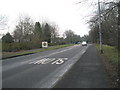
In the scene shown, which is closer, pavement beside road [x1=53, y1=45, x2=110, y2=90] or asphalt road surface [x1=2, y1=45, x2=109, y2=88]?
pavement beside road [x1=53, y1=45, x2=110, y2=90]

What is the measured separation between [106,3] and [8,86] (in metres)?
8.15

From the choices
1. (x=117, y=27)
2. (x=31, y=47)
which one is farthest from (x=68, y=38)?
(x=117, y=27)

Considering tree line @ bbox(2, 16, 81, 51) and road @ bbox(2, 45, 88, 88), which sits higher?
tree line @ bbox(2, 16, 81, 51)

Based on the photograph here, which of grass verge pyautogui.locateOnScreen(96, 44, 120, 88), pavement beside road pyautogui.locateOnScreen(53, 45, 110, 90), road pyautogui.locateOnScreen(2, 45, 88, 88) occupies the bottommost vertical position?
road pyautogui.locateOnScreen(2, 45, 88, 88)

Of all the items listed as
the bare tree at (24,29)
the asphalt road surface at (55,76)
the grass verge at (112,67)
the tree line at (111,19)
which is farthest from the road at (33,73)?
the bare tree at (24,29)

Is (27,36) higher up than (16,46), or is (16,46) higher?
(27,36)

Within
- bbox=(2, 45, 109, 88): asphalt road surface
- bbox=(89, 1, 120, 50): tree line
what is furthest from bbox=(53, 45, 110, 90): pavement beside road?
bbox=(89, 1, 120, 50): tree line

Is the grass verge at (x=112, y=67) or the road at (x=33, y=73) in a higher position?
the grass verge at (x=112, y=67)

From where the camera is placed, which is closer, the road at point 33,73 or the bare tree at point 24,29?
the road at point 33,73

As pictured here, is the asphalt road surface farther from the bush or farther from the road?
the bush

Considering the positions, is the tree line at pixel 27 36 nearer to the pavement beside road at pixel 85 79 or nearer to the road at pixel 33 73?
the road at pixel 33 73

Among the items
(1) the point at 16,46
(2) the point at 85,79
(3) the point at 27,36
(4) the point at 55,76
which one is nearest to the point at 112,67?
(2) the point at 85,79

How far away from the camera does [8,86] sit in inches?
219

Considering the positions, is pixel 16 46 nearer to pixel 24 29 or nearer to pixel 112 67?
pixel 24 29
